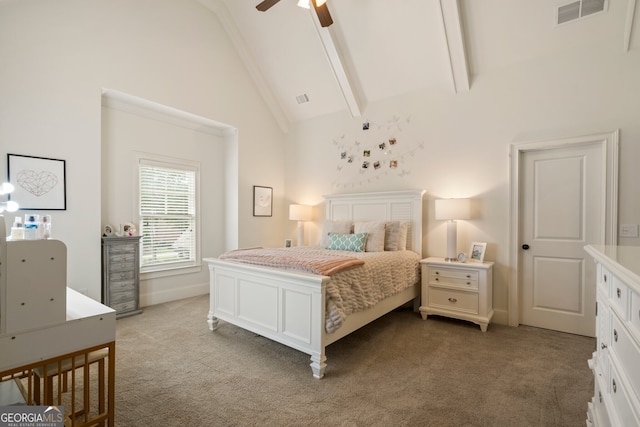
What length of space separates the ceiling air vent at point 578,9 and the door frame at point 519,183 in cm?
114

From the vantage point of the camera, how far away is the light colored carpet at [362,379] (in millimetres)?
1858

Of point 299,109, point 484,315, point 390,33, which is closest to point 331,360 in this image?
point 484,315

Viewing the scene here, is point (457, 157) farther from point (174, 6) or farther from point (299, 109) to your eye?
point (174, 6)

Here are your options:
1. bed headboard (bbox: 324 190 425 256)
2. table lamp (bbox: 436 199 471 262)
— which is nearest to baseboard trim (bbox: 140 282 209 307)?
bed headboard (bbox: 324 190 425 256)

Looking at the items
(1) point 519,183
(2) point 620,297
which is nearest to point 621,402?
(2) point 620,297

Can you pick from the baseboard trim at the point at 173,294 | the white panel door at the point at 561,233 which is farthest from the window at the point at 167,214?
the white panel door at the point at 561,233

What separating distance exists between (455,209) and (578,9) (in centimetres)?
217

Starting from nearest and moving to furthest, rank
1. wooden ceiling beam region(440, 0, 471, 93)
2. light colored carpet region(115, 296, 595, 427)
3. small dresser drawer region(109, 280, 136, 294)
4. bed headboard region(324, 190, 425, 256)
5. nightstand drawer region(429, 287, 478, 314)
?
light colored carpet region(115, 296, 595, 427)
wooden ceiling beam region(440, 0, 471, 93)
nightstand drawer region(429, 287, 478, 314)
small dresser drawer region(109, 280, 136, 294)
bed headboard region(324, 190, 425, 256)

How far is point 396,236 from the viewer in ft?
12.8

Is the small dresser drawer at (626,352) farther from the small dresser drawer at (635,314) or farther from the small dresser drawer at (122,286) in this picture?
the small dresser drawer at (122,286)

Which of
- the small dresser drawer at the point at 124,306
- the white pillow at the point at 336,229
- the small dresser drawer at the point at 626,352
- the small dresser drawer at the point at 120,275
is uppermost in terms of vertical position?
the white pillow at the point at 336,229

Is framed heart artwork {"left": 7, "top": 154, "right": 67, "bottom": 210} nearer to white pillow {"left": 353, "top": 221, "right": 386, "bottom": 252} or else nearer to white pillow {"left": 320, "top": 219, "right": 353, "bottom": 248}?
white pillow {"left": 320, "top": 219, "right": 353, "bottom": 248}

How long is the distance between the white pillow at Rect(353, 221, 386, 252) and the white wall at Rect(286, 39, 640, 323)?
672mm

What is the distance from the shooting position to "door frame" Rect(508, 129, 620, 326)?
2.92 m
